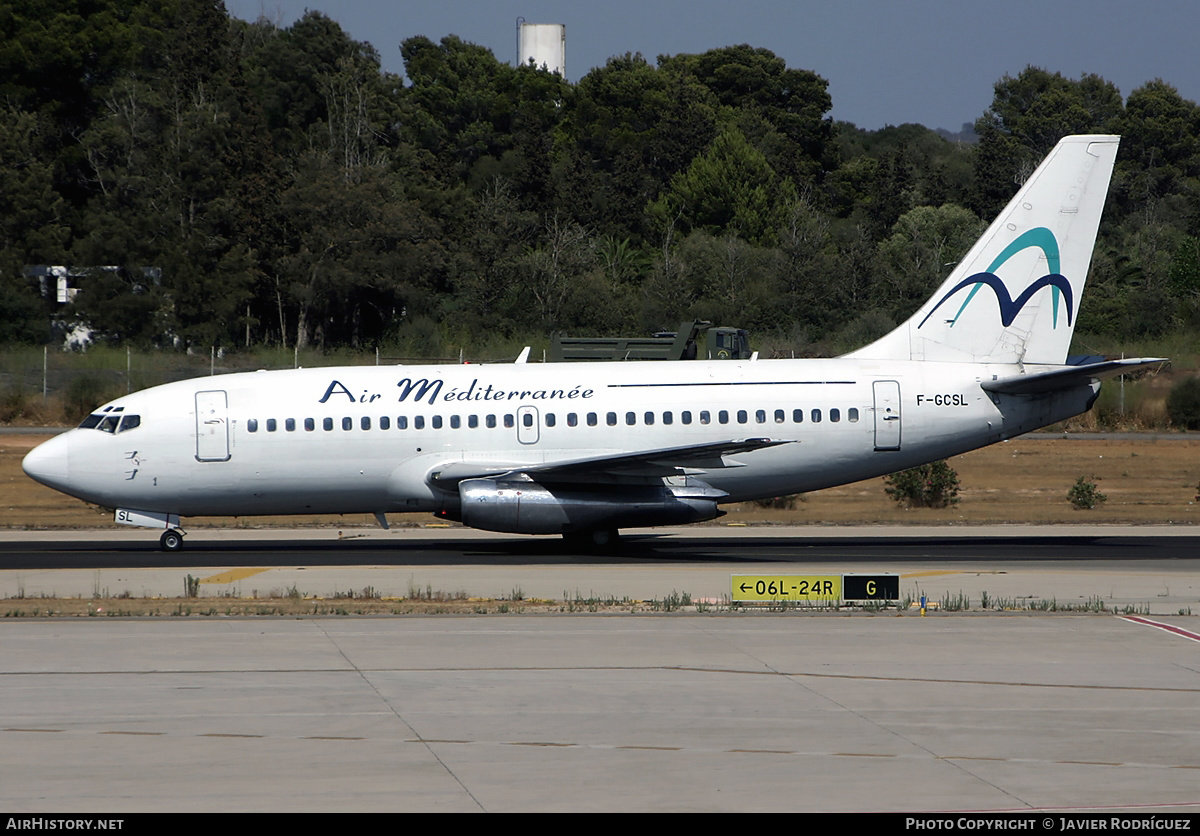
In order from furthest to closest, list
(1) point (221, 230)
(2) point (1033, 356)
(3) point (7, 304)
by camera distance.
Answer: (1) point (221, 230) → (3) point (7, 304) → (2) point (1033, 356)

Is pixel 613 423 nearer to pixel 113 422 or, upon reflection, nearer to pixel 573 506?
pixel 573 506

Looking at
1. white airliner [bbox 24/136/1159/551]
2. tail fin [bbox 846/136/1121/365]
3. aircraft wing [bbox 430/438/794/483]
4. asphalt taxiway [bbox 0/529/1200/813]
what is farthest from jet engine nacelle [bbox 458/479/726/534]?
tail fin [bbox 846/136/1121/365]

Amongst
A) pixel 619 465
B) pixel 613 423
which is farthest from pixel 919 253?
pixel 619 465

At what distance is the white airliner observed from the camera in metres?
26.7

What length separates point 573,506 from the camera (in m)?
26.3

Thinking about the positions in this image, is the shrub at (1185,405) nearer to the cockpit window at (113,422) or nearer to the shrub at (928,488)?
the shrub at (928,488)

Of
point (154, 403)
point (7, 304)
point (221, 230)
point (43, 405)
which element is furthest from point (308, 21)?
point (154, 403)

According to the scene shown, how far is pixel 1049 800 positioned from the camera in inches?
409

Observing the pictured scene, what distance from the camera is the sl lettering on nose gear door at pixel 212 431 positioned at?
26844 millimetres

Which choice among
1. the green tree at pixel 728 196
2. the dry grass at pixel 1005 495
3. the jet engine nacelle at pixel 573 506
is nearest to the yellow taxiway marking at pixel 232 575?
the jet engine nacelle at pixel 573 506

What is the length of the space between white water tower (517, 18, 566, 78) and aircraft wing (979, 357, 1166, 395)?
11031cm

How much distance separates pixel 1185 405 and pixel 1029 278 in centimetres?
2216

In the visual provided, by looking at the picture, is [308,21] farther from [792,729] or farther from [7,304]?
[792,729]

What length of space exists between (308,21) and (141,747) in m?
97.3
